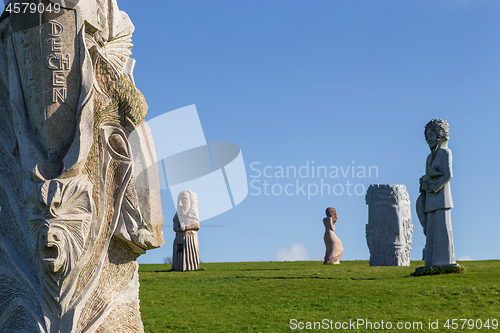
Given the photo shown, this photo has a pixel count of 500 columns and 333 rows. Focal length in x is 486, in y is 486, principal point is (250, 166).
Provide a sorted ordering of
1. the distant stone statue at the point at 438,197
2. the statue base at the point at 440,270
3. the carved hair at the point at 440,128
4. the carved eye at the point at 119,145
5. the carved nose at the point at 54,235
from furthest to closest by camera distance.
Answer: the carved hair at the point at 440,128 < the distant stone statue at the point at 438,197 < the statue base at the point at 440,270 < the carved eye at the point at 119,145 < the carved nose at the point at 54,235

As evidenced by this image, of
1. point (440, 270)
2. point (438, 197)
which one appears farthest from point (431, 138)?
point (440, 270)

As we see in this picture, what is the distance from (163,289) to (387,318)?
4.84m

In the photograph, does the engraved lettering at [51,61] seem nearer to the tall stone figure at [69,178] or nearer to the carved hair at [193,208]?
the tall stone figure at [69,178]

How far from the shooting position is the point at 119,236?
3891mm

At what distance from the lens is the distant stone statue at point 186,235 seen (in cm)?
1557

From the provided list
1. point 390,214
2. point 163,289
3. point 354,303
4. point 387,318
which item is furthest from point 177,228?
point 387,318

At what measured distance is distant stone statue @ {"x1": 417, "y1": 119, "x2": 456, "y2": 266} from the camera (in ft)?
36.3

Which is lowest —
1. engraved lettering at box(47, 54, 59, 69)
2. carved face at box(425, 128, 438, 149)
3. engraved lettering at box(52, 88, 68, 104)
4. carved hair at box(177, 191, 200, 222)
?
engraved lettering at box(52, 88, 68, 104)

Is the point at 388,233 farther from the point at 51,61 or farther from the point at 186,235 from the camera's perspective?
the point at 51,61

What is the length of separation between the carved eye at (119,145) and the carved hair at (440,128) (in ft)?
29.9

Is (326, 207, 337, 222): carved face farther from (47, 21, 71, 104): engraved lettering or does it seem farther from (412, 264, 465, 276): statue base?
(47, 21, 71, 104): engraved lettering

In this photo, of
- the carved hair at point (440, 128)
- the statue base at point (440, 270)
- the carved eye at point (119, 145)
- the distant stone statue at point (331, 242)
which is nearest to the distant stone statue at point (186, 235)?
the distant stone statue at point (331, 242)

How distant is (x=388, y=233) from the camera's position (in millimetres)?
16109

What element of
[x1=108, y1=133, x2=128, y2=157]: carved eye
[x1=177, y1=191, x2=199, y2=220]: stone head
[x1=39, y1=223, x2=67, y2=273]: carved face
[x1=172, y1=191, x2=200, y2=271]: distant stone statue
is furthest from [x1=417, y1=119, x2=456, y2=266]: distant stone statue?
[x1=39, y1=223, x2=67, y2=273]: carved face
